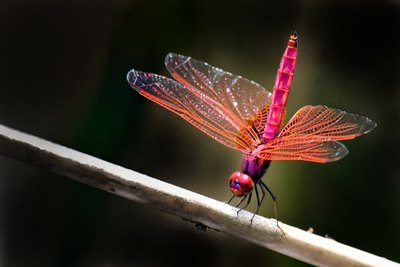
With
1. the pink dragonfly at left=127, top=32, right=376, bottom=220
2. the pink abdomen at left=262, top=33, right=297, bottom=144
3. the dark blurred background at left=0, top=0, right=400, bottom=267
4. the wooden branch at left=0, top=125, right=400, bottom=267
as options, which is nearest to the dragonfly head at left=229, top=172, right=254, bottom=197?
the pink dragonfly at left=127, top=32, right=376, bottom=220

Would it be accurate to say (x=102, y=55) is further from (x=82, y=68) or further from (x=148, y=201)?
(x=148, y=201)

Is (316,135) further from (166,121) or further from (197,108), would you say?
(166,121)

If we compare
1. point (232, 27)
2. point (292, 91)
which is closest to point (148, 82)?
point (292, 91)

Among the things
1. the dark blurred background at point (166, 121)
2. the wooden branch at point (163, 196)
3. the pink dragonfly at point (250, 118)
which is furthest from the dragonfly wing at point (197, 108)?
the dark blurred background at point (166, 121)

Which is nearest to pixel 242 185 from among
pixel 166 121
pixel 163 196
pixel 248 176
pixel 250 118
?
pixel 248 176

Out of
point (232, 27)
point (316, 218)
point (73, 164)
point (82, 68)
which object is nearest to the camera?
point (73, 164)

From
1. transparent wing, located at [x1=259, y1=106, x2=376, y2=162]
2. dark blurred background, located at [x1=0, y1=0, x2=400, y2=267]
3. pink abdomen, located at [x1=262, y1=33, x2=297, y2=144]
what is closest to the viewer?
transparent wing, located at [x1=259, y1=106, x2=376, y2=162]

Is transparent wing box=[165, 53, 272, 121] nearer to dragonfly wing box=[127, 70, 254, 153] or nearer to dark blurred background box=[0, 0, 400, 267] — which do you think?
dragonfly wing box=[127, 70, 254, 153]
